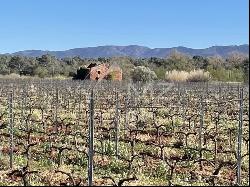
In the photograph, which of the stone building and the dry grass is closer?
the dry grass

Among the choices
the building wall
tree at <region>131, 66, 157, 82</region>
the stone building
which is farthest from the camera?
the stone building

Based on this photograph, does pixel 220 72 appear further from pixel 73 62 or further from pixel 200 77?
pixel 73 62

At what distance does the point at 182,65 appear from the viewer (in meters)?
67.4

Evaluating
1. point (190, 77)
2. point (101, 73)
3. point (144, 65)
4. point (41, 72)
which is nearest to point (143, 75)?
point (190, 77)

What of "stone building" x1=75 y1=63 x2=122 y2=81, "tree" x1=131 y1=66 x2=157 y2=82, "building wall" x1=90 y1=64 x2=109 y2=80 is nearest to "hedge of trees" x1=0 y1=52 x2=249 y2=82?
"tree" x1=131 y1=66 x2=157 y2=82

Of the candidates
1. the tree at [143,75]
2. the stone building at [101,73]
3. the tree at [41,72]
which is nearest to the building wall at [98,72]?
A: the stone building at [101,73]

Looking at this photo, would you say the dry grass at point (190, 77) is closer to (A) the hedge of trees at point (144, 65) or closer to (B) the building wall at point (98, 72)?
(A) the hedge of trees at point (144, 65)

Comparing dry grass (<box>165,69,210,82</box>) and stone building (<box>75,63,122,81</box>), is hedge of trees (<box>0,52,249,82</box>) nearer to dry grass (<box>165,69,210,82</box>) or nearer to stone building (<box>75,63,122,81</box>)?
dry grass (<box>165,69,210,82</box>)

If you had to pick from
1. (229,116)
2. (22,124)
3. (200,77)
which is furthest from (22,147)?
(200,77)

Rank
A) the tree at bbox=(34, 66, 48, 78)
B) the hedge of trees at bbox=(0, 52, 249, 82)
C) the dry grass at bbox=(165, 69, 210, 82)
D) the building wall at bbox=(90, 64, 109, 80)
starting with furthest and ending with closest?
the tree at bbox=(34, 66, 48, 78)
the hedge of trees at bbox=(0, 52, 249, 82)
the building wall at bbox=(90, 64, 109, 80)
the dry grass at bbox=(165, 69, 210, 82)

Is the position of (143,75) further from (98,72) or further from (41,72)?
(41,72)

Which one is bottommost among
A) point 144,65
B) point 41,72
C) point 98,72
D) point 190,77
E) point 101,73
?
point 190,77

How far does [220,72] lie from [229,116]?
128 ft

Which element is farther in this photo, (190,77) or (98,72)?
(98,72)
